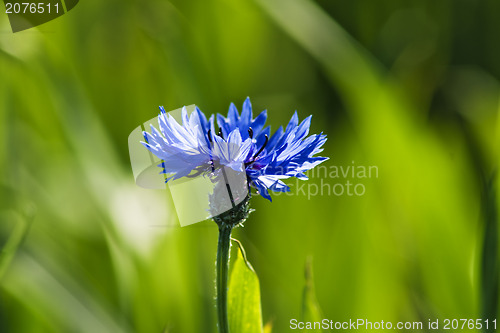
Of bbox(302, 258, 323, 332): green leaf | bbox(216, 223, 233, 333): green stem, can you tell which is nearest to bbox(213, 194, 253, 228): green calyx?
bbox(216, 223, 233, 333): green stem

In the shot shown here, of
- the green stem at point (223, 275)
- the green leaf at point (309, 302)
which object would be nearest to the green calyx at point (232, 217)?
the green stem at point (223, 275)

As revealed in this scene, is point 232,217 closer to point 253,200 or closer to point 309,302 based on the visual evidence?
point 309,302

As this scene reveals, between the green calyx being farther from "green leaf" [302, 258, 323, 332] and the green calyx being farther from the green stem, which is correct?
"green leaf" [302, 258, 323, 332]

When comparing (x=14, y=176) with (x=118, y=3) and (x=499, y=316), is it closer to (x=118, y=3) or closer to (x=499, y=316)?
(x=118, y=3)

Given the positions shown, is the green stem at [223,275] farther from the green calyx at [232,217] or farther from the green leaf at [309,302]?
the green leaf at [309,302]

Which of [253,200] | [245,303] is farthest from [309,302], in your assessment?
[253,200]

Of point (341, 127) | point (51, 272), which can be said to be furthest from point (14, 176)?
point (341, 127)
